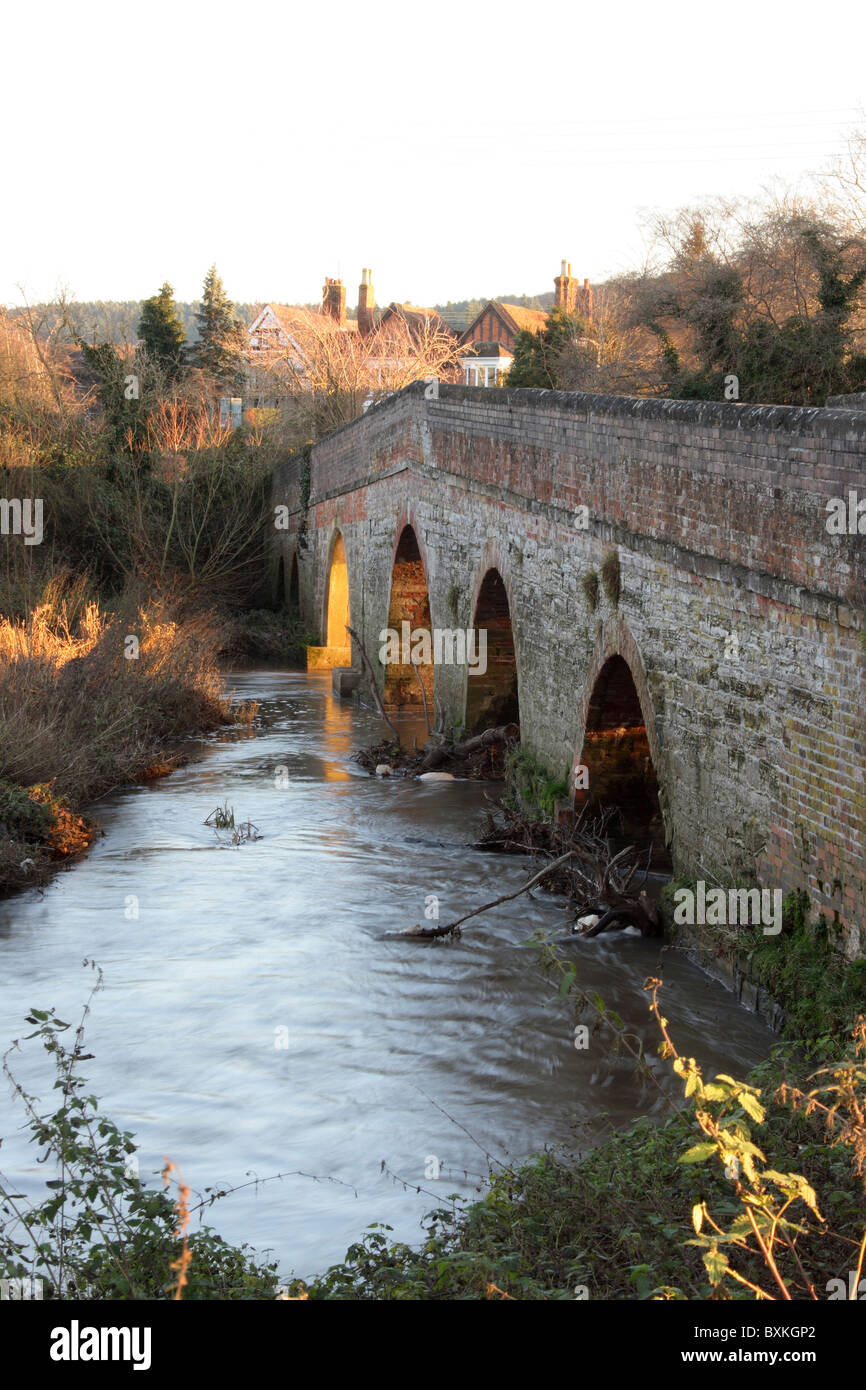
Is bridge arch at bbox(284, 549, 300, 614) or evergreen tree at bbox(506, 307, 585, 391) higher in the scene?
evergreen tree at bbox(506, 307, 585, 391)

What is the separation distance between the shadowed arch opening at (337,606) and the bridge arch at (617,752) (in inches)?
569

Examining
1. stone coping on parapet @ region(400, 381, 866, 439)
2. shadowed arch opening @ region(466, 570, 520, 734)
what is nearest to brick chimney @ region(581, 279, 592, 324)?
shadowed arch opening @ region(466, 570, 520, 734)

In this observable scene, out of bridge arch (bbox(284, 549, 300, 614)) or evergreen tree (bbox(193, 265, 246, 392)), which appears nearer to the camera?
bridge arch (bbox(284, 549, 300, 614))

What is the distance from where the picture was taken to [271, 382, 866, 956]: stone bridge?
241 inches

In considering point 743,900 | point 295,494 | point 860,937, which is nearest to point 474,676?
point 743,900

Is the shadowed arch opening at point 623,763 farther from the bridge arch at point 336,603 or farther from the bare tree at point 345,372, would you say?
the bare tree at point 345,372

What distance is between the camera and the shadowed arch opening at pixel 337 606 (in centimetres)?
2431

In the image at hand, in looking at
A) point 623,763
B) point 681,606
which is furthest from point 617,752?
point 681,606

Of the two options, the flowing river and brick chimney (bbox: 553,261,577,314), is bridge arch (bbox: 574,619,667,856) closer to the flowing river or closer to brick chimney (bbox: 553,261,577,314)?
the flowing river

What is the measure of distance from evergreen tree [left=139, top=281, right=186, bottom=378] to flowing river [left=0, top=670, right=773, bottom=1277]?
32.0 m

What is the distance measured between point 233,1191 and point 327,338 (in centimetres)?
2962

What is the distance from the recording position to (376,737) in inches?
695

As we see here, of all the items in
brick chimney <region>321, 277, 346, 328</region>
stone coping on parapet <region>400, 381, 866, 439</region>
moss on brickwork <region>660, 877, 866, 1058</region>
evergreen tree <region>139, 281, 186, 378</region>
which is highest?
brick chimney <region>321, 277, 346, 328</region>
